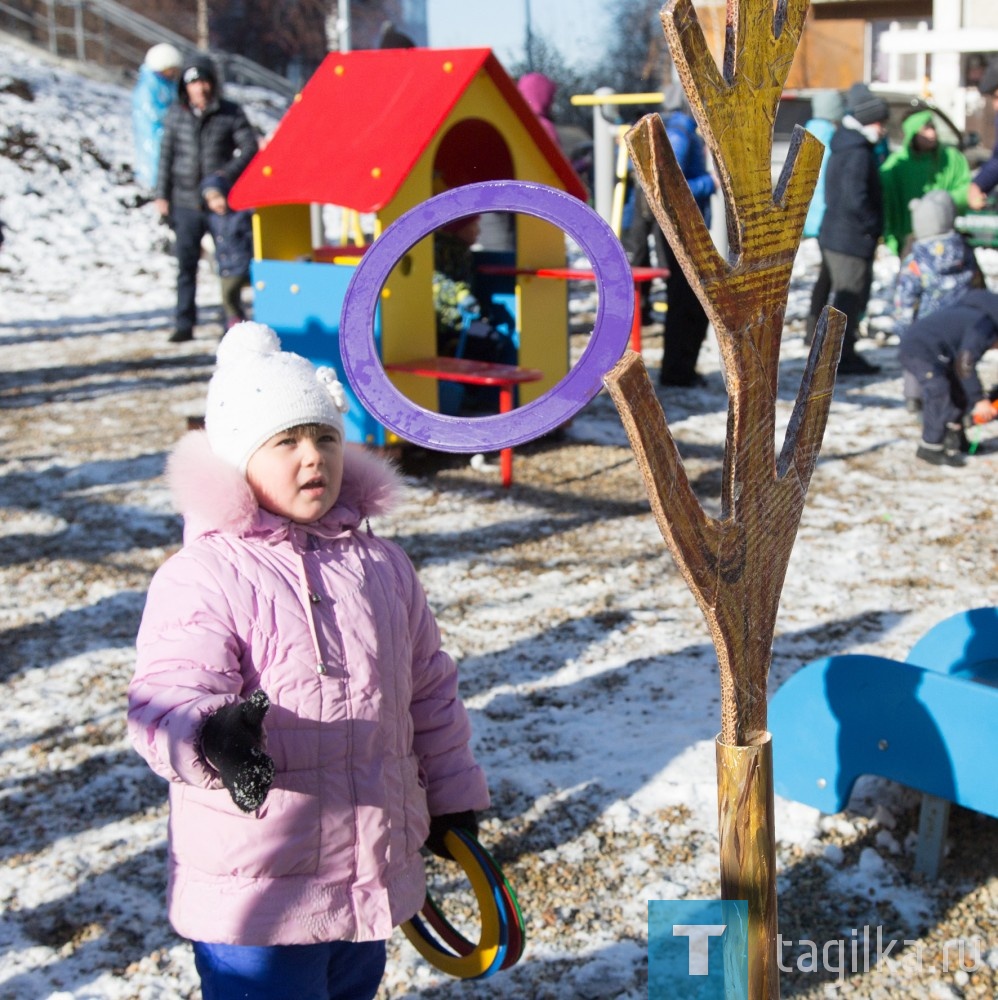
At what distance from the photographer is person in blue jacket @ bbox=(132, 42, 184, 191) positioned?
955 centimetres

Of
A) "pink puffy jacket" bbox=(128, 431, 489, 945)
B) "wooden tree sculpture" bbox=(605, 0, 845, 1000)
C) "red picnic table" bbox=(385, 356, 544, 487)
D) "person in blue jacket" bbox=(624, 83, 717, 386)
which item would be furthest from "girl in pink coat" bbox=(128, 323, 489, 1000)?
"person in blue jacket" bbox=(624, 83, 717, 386)

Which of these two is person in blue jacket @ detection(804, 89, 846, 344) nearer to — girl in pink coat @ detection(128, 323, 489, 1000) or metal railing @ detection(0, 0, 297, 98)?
girl in pink coat @ detection(128, 323, 489, 1000)

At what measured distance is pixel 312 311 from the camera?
20.0 ft

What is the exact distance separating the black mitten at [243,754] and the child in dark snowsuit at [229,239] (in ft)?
22.8

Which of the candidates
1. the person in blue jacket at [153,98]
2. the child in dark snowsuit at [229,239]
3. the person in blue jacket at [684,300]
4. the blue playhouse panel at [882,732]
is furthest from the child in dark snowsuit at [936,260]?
the person in blue jacket at [153,98]

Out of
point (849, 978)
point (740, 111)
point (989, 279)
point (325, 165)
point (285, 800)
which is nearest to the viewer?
point (740, 111)

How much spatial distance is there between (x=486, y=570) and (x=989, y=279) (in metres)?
9.66

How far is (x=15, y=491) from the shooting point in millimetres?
6148

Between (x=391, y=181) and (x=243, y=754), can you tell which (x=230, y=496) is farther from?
(x=391, y=181)

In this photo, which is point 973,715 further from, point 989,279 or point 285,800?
point 989,279

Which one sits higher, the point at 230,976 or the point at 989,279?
the point at 989,279

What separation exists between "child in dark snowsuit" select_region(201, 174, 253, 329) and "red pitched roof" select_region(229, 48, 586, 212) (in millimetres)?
2017

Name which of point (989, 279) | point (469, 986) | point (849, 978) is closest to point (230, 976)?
point (469, 986)

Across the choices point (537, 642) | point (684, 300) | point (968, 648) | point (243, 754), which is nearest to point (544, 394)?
point (243, 754)
